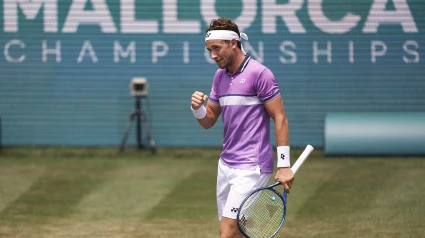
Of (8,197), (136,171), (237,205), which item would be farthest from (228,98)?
(136,171)

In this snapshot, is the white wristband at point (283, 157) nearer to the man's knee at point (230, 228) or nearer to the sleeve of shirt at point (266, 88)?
the sleeve of shirt at point (266, 88)

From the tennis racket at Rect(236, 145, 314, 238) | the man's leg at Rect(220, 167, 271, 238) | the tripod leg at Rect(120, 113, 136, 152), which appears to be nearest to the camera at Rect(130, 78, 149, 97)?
the tripod leg at Rect(120, 113, 136, 152)

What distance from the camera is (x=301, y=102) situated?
18.1 m

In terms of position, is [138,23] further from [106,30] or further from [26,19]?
[26,19]

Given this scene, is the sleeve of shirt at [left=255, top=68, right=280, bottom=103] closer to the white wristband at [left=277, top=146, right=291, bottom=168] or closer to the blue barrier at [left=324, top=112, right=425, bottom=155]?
the white wristband at [left=277, top=146, right=291, bottom=168]

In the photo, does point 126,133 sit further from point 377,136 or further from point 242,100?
point 242,100

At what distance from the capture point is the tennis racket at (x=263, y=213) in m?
7.55

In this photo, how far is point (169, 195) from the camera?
535 inches

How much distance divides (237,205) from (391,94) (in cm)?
1097

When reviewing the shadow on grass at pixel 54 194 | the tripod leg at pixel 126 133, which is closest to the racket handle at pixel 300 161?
the shadow on grass at pixel 54 194

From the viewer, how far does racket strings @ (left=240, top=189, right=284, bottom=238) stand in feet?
24.8

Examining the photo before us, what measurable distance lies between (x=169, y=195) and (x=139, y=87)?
14.2ft

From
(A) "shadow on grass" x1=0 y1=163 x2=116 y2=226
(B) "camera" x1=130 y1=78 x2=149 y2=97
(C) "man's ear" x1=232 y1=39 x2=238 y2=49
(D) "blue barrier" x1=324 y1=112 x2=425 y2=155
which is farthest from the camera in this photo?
(B) "camera" x1=130 y1=78 x2=149 y2=97

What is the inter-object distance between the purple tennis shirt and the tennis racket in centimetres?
28
